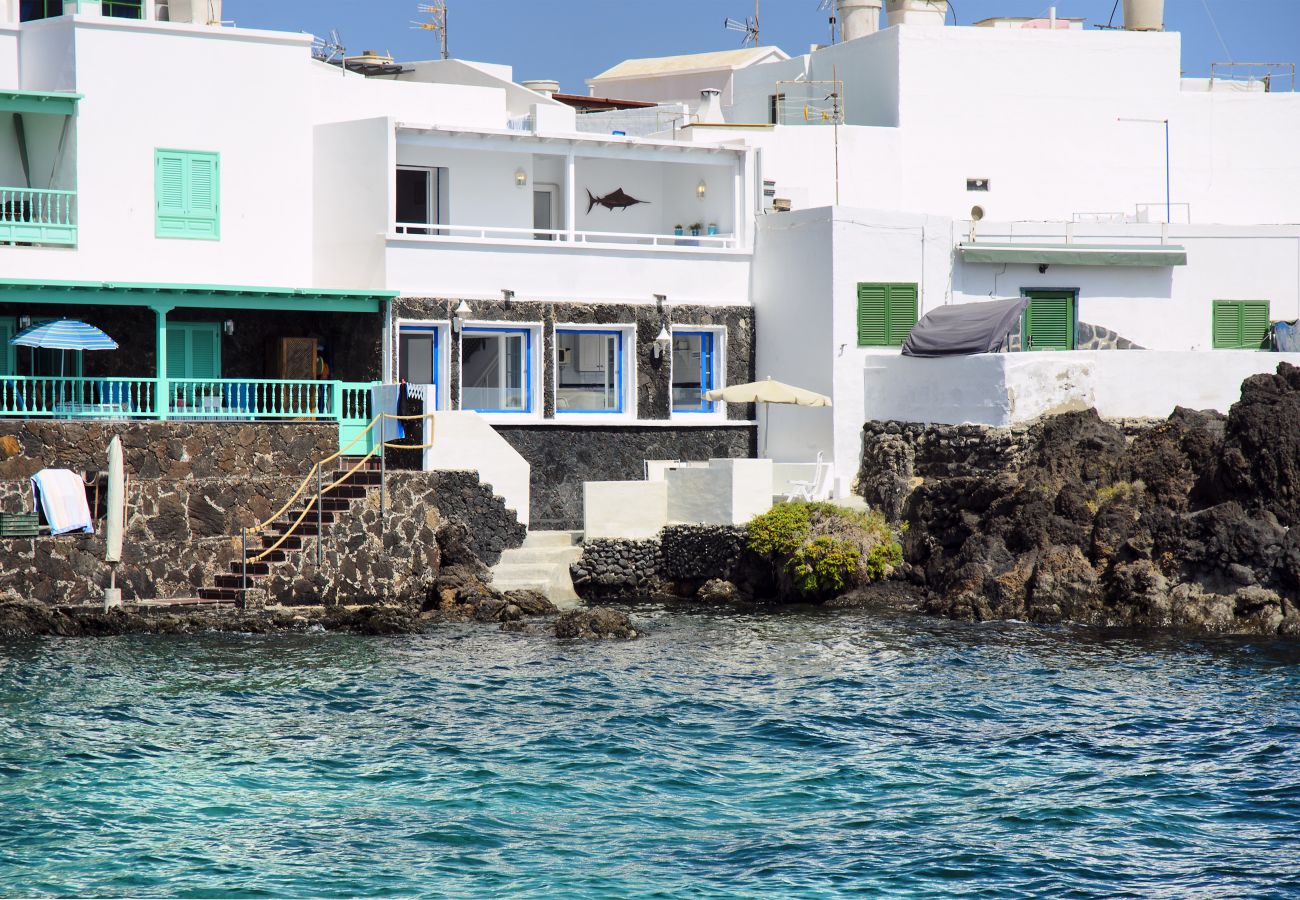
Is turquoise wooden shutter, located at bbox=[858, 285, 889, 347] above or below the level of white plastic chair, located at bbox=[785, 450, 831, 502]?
above

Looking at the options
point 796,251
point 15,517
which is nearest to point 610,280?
point 796,251

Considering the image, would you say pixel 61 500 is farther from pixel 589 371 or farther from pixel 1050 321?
pixel 1050 321

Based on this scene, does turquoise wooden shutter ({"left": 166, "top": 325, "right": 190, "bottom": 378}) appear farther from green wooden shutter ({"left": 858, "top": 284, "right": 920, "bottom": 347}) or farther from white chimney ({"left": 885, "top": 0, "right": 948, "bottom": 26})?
white chimney ({"left": 885, "top": 0, "right": 948, "bottom": 26})

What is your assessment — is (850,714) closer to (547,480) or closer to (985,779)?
(985,779)

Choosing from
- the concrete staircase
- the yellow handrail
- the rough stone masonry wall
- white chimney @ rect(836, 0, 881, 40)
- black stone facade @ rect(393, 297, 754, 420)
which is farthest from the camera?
white chimney @ rect(836, 0, 881, 40)

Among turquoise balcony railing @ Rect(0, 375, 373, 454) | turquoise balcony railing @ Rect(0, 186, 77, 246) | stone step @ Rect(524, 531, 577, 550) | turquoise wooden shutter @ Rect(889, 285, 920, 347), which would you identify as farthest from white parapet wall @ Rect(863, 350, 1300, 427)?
turquoise balcony railing @ Rect(0, 186, 77, 246)

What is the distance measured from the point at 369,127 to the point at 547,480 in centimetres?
748

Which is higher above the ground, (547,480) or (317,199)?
(317,199)

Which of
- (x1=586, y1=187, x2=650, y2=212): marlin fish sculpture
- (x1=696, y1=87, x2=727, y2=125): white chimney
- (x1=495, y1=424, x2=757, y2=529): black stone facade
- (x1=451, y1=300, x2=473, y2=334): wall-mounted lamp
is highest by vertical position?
(x1=696, y1=87, x2=727, y2=125): white chimney

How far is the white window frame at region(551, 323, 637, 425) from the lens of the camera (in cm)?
3231

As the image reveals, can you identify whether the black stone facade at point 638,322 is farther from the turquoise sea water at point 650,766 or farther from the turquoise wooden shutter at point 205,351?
the turquoise sea water at point 650,766

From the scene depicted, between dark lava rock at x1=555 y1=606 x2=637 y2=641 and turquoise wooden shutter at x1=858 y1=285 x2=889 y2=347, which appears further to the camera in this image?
turquoise wooden shutter at x1=858 y1=285 x2=889 y2=347

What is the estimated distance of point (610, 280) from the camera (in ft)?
109

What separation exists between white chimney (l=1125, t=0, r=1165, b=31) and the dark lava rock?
24288mm
